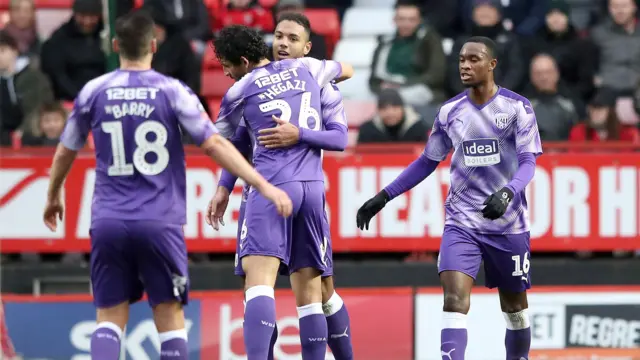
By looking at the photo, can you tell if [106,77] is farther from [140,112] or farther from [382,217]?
[382,217]

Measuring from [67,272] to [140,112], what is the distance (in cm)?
481

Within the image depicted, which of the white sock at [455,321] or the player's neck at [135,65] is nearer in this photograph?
the player's neck at [135,65]

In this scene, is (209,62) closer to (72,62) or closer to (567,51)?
(72,62)

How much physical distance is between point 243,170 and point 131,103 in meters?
0.66

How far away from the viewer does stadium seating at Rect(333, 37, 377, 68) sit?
530 inches

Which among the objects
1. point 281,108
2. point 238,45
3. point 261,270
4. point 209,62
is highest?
point 209,62

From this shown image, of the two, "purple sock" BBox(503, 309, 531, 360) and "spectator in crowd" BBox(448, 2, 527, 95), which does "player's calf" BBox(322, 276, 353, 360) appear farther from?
"spectator in crowd" BBox(448, 2, 527, 95)

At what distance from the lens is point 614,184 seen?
1054 centimetres

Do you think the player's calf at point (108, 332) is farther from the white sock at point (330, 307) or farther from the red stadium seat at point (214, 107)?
the red stadium seat at point (214, 107)

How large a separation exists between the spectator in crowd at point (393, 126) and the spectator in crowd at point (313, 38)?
123 centimetres

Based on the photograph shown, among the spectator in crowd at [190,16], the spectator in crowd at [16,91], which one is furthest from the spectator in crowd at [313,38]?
the spectator in crowd at [16,91]

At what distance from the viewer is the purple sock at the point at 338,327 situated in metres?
7.77

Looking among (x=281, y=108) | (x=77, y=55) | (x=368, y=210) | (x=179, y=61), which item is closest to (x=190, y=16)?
(x=179, y=61)

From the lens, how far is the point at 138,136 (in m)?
6.36
